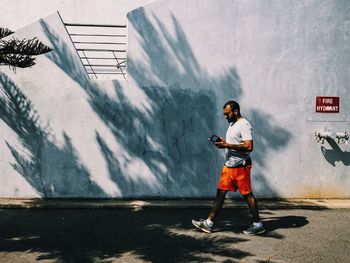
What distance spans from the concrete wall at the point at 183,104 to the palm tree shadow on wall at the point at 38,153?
2 centimetres

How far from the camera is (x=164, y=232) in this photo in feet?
19.3

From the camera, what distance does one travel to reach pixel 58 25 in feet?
25.2

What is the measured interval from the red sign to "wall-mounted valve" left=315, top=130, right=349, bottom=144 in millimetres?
431

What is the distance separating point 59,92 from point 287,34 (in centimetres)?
452

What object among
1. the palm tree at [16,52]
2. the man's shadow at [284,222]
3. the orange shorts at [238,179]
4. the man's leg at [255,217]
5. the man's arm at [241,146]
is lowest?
the man's shadow at [284,222]

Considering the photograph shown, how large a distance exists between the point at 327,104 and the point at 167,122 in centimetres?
317

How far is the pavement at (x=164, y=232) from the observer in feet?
16.1

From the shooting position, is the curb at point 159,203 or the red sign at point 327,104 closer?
the curb at point 159,203

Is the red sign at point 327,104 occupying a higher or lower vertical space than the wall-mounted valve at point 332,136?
higher

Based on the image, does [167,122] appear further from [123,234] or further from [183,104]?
[123,234]

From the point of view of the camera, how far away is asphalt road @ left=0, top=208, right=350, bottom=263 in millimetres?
4883

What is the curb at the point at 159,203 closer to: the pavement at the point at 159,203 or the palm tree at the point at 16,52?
the pavement at the point at 159,203

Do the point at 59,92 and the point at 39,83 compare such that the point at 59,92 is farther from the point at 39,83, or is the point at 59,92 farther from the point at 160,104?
the point at 160,104

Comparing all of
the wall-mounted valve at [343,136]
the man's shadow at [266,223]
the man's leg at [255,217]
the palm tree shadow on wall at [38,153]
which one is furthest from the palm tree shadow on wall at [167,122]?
the man's leg at [255,217]
